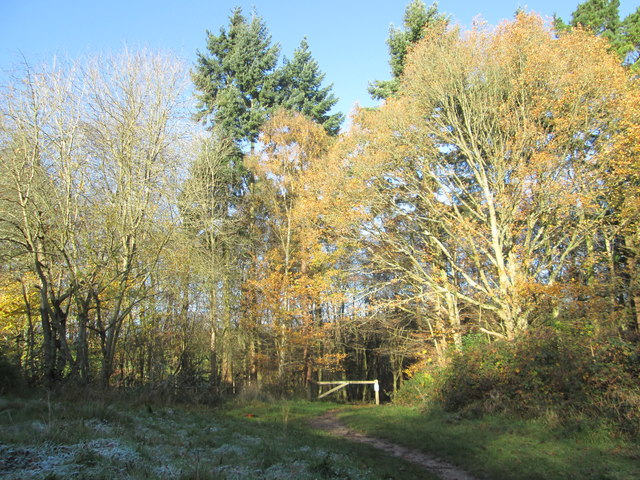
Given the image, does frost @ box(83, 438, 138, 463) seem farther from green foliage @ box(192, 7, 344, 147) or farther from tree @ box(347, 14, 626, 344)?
green foliage @ box(192, 7, 344, 147)

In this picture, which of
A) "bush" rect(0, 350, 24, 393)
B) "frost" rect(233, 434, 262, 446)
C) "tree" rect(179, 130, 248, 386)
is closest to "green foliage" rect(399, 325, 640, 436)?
"frost" rect(233, 434, 262, 446)

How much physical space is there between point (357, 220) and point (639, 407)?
9.38m

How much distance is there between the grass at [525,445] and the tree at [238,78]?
17.5 m

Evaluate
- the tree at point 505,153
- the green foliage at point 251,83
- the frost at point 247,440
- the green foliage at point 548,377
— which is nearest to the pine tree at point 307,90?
the green foliage at point 251,83

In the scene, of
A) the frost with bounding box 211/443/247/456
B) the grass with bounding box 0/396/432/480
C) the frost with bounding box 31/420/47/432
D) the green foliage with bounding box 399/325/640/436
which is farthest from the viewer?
the green foliage with bounding box 399/325/640/436

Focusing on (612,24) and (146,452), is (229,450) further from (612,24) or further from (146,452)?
(612,24)

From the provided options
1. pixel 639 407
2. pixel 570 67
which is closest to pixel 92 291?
pixel 639 407

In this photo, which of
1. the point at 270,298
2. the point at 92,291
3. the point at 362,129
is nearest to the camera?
the point at 92,291

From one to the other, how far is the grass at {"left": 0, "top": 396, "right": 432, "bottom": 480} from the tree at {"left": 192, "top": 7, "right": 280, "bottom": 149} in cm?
1791

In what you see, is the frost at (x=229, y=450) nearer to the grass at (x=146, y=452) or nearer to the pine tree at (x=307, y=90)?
the grass at (x=146, y=452)

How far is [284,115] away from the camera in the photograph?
20938 millimetres

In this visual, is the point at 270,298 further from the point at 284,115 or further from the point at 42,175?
the point at 42,175

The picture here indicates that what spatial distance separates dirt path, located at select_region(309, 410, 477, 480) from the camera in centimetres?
614

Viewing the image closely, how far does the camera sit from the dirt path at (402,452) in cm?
614
